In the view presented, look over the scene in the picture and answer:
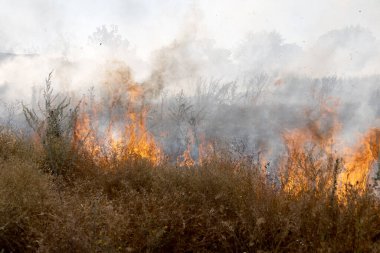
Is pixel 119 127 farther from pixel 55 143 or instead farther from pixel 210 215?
pixel 210 215

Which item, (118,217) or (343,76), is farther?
(343,76)

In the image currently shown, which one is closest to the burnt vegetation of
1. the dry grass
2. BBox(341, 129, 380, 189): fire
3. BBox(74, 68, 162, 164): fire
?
the dry grass

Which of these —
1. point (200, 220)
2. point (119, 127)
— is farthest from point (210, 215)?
point (119, 127)

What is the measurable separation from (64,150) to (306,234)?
15.0 ft

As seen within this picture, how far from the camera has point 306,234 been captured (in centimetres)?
339

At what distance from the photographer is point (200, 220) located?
12.7 ft

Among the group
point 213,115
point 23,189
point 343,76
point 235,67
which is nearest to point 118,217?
point 23,189

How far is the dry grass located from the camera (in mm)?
3098

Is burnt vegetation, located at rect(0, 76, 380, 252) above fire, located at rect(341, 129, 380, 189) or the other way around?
the other way around

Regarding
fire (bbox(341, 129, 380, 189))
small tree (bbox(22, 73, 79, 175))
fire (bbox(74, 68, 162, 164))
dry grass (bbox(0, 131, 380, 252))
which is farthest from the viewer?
fire (bbox(74, 68, 162, 164))

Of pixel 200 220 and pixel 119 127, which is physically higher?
pixel 119 127

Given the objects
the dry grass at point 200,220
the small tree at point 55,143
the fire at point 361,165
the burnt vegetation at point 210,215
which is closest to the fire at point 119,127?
the small tree at point 55,143

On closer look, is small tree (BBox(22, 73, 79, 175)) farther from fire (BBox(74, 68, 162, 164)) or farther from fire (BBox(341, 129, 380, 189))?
fire (BBox(341, 129, 380, 189))

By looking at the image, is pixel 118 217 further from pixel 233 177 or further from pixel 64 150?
pixel 64 150
